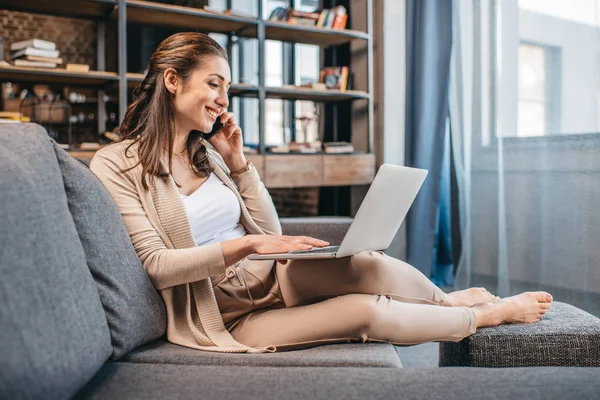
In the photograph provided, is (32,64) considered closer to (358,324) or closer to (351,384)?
(358,324)

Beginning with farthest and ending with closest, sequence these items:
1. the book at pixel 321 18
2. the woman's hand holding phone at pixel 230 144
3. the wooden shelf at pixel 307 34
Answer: the book at pixel 321 18 < the wooden shelf at pixel 307 34 < the woman's hand holding phone at pixel 230 144

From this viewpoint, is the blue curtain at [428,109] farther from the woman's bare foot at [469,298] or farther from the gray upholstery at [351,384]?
the gray upholstery at [351,384]

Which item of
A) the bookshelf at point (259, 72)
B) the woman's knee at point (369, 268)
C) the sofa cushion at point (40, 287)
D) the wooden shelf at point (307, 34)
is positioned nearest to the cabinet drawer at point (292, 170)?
the bookshelf at point (259, 72)

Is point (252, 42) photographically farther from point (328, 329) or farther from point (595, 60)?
point (328, 329)

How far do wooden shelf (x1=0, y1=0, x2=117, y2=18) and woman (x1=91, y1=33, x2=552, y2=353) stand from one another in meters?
1.93

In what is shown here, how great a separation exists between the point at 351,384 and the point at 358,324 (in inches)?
20.5

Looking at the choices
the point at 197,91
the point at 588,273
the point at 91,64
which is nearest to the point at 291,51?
the point at 91,64

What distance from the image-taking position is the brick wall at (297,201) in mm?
4793

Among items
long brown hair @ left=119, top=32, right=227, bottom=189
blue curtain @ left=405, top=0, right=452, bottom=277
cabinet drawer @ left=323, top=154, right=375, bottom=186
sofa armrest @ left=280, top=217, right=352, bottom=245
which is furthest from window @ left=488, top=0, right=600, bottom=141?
long brown hair @ left=119, top=32, right=227, bottom=189

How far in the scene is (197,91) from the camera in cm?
165

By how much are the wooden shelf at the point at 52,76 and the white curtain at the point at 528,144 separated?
2043 mm

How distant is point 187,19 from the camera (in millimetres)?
3697

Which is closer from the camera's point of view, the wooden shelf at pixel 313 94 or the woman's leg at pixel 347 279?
the woman's leg at pixel 347 279

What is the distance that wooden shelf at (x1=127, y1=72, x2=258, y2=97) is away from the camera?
337 centimetres
